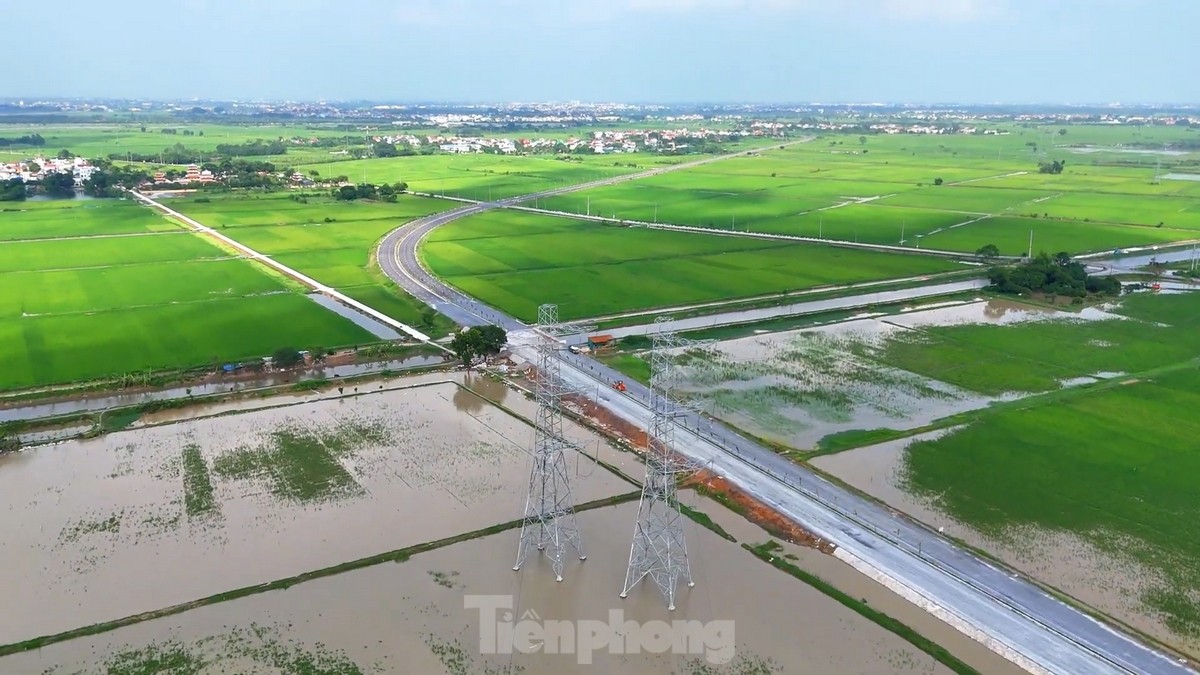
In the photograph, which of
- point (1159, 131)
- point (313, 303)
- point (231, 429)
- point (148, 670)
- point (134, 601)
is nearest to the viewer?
point (148, 670)

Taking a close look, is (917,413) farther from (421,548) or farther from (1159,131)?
(1159,131)

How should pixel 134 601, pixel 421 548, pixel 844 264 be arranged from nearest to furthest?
pixel 134 601
pixel 421 548
pixel 844 264

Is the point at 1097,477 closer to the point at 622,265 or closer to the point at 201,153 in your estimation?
the point at 622,265

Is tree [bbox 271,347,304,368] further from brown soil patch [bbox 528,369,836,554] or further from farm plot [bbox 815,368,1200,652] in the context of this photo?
farm plot [bbox 815,368,1200,652]

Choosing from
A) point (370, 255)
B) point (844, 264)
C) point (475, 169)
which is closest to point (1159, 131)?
point (475, 169)

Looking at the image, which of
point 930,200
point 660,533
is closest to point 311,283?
point 660,533

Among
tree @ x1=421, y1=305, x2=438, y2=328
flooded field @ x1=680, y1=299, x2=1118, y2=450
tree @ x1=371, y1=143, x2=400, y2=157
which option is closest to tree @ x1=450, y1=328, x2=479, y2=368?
tree @ x1=421, y1=305, x2=438, y2=328
